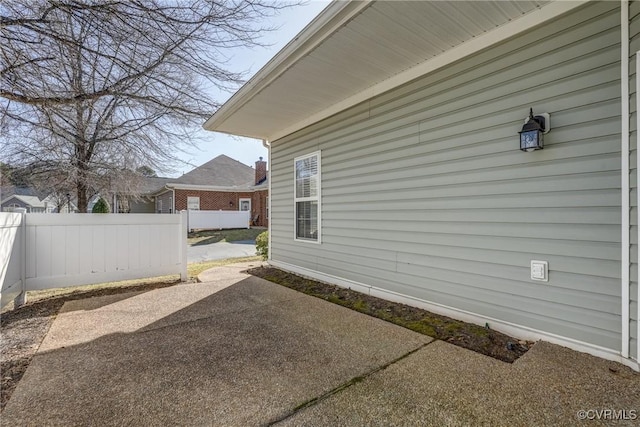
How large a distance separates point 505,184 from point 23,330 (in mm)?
4914

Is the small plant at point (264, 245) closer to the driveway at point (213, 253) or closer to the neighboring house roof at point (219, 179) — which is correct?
the driveway at point (213, 253)

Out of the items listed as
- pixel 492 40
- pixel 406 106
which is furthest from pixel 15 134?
pixel 492 40

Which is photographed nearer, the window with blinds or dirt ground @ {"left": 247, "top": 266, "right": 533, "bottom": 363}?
dirt ground @ {"left": 247, "top": 266, "right": 533, "bottom": 363}

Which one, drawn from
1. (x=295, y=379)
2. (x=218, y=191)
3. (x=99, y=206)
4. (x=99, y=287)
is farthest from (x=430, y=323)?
(x=218, y=191)

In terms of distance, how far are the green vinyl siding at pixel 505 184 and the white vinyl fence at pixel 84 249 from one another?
316 centimetres

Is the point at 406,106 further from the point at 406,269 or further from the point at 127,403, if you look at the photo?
the point at 127,403

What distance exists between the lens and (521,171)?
2670 mm

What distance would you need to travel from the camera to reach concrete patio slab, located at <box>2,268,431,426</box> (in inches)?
68.7

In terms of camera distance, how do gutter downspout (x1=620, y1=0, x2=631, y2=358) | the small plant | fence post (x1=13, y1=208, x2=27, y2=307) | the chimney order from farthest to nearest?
1. the chimney
2. the small plant
3. fence post (x1=13, y1=208, x2=27, y2=307)
4. gutter downspout (x1=620, y1=0, x2=631, y2=358)

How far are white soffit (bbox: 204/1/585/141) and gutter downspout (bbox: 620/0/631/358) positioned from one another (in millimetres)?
445

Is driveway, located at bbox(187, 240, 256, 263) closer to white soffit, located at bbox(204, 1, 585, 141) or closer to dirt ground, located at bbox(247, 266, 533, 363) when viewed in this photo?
dirt ground, located at bbox(247, 266, 533, 363)

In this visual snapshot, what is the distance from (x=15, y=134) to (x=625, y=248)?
8321 mm

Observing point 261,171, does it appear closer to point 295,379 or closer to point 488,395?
point 295,379

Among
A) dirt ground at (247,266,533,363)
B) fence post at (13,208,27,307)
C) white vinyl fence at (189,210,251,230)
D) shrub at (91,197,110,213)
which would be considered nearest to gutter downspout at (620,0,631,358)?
dirt ground at (247,266,533,363)
